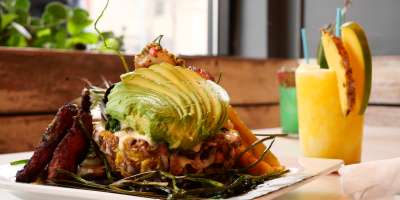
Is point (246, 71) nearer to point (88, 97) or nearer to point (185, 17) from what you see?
point (185, 17)

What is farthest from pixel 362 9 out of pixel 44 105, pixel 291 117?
pixel 44 105

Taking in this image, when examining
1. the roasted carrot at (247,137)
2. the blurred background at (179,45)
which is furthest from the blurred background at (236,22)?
the roasted carrot at (247,137)

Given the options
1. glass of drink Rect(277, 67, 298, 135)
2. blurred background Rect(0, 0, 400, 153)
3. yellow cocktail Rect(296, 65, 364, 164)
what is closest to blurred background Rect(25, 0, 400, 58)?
blurred background Rect(0, 0, 400, 153)

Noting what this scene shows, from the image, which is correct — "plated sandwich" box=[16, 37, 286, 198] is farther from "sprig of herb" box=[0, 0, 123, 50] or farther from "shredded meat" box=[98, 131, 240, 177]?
"sprig of herb" box=[0, 0, 123, 50]

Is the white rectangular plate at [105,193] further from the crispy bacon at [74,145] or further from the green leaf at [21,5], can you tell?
the green leaf at [21,5]

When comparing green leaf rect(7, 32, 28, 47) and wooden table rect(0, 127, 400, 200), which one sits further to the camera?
green leaf rect(7, 32, 28, 47)
